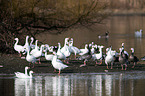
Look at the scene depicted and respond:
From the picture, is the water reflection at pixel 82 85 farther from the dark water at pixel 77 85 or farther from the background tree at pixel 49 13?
the background tree at pixel 49 13

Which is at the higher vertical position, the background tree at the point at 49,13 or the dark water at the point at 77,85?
the background tree at the point at 49,13

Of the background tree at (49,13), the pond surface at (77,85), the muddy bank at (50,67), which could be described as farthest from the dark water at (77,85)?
the background tree at (49,13)

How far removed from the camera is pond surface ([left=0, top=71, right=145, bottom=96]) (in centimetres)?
1459

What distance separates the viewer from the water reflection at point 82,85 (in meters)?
14.5

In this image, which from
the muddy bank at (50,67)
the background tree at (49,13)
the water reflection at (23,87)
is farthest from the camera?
the background tree at (49,13)

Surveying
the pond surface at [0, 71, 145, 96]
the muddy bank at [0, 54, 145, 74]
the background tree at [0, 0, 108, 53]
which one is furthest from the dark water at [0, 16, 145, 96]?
the background tree at [0, 0, 108, 53]

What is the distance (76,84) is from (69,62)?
18.5ft

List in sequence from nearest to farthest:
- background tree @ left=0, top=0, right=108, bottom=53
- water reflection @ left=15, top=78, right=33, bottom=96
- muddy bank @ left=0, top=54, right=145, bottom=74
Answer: water reflection @ left=15, top=78, right=33, bottom=96 < muddy bank @ left=0, top=54, right=145, bottom=74 < background tree @ left=0, top=0, right=108, bottom=53

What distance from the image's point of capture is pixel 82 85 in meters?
16.0

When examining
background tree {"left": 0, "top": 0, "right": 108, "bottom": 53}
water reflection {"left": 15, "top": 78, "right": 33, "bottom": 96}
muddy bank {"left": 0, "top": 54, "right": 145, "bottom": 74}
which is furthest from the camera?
background tree {"left": 0, "top": 0, "right": 108, "bottom": 53}

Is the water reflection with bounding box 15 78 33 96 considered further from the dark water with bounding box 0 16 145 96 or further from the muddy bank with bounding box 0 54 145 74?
the muddy bank with bounding box 0 54 145 74

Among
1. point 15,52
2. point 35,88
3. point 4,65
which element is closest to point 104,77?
point 35,88

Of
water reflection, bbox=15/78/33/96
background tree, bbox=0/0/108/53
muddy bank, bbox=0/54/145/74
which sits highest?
background tree, bbox=0/0/108/53

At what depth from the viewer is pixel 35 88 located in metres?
15.4
